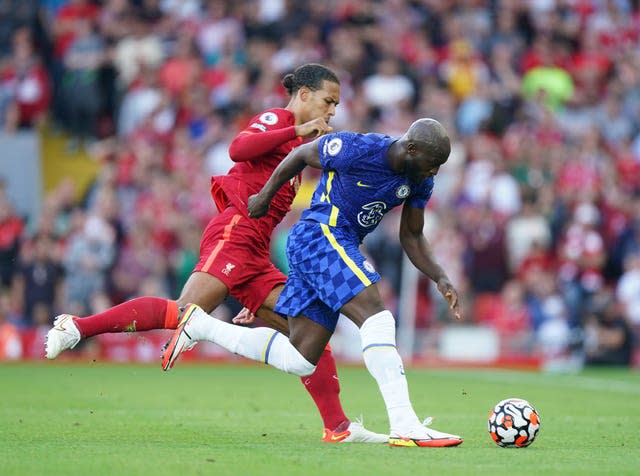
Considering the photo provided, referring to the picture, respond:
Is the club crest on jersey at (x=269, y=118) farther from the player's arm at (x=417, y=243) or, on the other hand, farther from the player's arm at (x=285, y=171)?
the player's arm at (x=417, y=243)

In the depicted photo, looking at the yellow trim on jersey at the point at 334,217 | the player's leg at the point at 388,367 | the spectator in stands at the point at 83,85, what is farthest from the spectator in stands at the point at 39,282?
the player's leg at the point at 388,367

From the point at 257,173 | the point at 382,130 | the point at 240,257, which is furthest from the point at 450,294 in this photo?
the point at 382,130

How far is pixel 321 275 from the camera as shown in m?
8.02

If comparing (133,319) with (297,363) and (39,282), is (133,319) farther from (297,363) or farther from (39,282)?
(39,282)

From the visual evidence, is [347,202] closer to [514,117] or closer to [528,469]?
[528,469]

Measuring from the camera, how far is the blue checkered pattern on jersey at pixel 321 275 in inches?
312

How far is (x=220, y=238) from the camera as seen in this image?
888 centimetres

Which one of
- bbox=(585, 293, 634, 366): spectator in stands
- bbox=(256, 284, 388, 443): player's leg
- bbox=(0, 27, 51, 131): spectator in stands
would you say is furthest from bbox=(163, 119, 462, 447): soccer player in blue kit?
bbox=(0, 27, 51, 131): spectator in stands

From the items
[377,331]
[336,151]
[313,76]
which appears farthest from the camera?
[313,76]

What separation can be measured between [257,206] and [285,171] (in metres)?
0.39

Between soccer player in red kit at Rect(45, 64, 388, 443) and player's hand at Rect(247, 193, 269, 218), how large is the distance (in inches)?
12.4

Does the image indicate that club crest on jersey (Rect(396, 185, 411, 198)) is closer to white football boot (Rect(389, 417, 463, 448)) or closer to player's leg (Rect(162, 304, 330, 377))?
player's leg (Rect(162, 304, 330, 377))

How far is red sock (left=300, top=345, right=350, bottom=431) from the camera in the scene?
→ 28.2ft

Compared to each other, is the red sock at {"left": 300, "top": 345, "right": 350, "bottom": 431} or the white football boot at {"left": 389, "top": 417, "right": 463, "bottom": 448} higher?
the red sock at {"left": 300, "top": 345, "right": 350, "bottom": 431}
